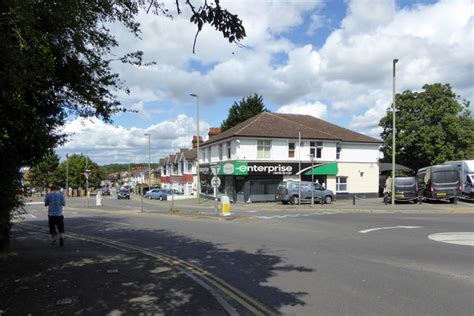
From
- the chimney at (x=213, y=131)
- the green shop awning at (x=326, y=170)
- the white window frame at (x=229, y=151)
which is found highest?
the chimney at (x=213, y=131)

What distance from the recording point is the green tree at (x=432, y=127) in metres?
47.9

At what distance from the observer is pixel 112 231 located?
16891mm

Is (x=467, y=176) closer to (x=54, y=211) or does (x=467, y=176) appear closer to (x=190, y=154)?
(x=54, y=211)

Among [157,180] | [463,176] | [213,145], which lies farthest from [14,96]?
[157,180]

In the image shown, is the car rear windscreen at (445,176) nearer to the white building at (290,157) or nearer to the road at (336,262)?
the white building at (290,157)

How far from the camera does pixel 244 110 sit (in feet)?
200

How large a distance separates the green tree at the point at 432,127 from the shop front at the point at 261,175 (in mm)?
11767

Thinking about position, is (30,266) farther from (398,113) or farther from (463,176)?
(398,113)

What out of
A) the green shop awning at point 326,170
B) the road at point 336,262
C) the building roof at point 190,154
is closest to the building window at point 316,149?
the green shop awning at point 326,170

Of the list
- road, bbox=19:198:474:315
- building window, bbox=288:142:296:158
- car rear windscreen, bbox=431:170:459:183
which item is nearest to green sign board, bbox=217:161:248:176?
building window, bbox=288:142:296:158

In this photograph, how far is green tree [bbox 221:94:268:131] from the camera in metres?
60.7

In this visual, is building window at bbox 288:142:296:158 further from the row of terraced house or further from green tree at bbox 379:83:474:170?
green tree at bbox 379:83:474:170

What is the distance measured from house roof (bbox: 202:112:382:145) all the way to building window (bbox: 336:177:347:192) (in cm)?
382

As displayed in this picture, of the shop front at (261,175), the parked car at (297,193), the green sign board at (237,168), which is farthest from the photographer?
the shop front at (261,175)
